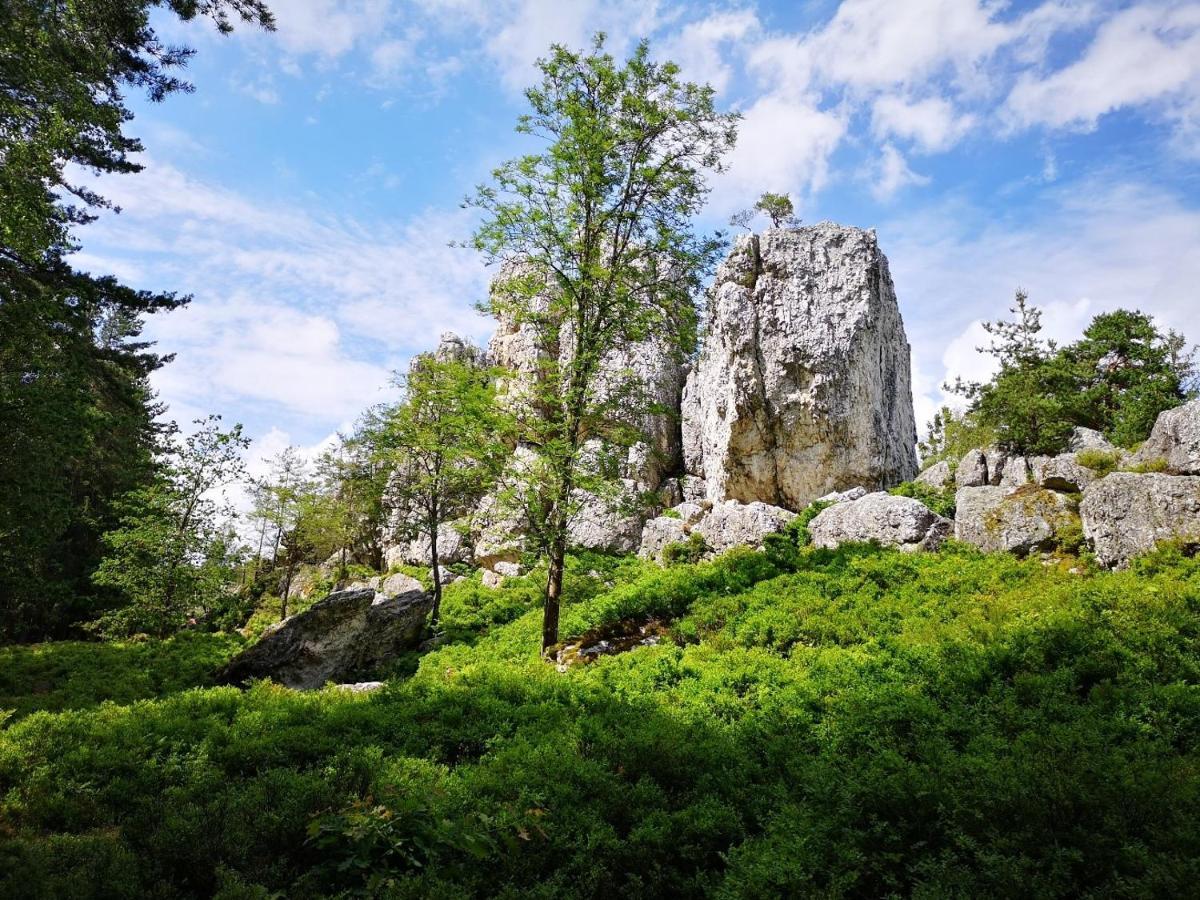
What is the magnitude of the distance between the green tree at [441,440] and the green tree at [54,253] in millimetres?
7658

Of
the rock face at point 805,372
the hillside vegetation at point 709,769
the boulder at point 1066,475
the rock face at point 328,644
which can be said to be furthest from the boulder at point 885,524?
the rock face at point 328,644

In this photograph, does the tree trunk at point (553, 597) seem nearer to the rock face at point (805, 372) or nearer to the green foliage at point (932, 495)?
the green foliage at point (932, 495)

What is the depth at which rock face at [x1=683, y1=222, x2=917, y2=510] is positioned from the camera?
23.9 meters

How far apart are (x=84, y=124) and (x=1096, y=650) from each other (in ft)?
56.2

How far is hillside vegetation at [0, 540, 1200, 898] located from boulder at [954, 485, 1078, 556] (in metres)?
→ 1.17

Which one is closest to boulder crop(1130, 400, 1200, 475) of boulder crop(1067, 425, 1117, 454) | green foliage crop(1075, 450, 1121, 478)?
green foliage crop(1075, 450, 1121, 478)

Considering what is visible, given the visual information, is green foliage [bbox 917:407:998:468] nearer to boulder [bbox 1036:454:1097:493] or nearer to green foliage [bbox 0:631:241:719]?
boulder [bbox 1036:454:1097:493]

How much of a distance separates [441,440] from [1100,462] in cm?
1846

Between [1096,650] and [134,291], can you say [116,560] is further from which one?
[1096,650]

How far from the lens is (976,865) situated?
4.71 meters

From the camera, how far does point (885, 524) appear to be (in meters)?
16.2

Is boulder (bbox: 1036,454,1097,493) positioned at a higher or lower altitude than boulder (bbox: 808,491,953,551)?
higher

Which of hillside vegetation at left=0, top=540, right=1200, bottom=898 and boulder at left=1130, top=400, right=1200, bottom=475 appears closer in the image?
hillside vegetation at left=0, top=540, right=1200, bottom=898

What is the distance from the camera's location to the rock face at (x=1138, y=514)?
36.8 ft
